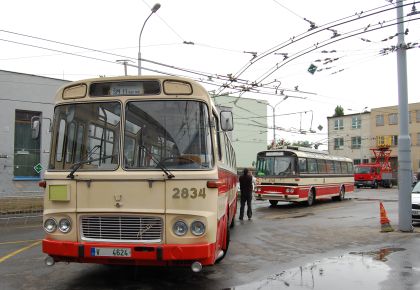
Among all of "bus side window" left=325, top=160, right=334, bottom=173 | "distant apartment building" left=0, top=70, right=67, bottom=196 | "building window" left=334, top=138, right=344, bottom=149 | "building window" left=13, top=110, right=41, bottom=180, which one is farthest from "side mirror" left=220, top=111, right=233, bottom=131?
"building window" left=334, top=138, right=344, bottom=149

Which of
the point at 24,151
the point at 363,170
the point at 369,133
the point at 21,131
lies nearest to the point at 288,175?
the point at 24,151

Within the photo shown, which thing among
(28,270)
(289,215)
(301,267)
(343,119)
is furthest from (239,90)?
(343,119)

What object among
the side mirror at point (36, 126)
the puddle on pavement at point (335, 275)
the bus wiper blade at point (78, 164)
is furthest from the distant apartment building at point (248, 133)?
the bus wiper blade at point (78, 164)

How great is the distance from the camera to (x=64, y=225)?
6.85 m

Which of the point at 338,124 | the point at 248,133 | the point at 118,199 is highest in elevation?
the point at 338,124

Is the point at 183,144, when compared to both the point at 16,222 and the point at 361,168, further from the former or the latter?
the point at 361,168

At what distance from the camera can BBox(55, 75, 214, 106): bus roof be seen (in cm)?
698

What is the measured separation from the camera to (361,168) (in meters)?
52.8

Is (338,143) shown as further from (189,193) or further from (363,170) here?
(189,193)

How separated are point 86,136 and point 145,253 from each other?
1.91m

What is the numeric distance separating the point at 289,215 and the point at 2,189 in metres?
16.1

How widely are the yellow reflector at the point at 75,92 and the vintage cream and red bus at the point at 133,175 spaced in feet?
0.05

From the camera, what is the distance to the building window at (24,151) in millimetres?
27641

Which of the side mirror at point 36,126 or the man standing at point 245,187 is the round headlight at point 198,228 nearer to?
the side mirror at point 36,126
